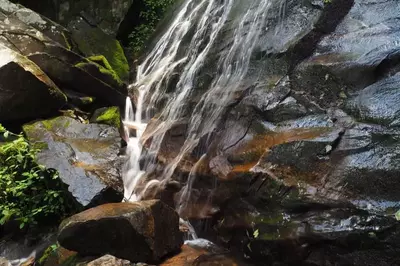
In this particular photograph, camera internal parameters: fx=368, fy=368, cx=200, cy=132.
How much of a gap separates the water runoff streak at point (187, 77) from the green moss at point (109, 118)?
20.6 inches

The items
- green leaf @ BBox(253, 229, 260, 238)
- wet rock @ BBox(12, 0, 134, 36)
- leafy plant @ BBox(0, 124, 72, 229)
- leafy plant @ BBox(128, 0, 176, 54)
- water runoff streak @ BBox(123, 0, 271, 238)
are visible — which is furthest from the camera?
leafy plant @ BBox(128, 0, 176, 54)

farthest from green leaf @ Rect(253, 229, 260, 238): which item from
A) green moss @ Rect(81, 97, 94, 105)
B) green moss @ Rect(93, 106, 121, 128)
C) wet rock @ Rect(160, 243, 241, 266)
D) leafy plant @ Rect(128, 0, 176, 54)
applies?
leafy plant @ Rect(128, 0, 176, 54)

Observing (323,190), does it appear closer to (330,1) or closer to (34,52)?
(330,1)

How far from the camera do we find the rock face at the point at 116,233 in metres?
4.73

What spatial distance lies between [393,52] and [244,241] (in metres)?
3.88

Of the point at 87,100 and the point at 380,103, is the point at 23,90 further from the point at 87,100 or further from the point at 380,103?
the point at 380,103

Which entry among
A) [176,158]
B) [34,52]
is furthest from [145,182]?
[34,52]

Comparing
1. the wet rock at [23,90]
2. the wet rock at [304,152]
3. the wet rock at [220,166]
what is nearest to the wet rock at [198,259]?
the wet rock at [220,166]

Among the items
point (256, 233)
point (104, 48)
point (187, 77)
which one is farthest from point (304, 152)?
point (104, 48)

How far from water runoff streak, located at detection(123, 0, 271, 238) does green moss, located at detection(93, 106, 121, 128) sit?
52 cm

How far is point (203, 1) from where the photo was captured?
11.3 metres

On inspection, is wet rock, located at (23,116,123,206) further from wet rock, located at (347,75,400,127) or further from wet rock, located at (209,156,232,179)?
wet rock, located at (347,75,400,127)

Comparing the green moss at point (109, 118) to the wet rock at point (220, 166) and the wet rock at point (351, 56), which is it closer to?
the wet rock at point (220, 166)

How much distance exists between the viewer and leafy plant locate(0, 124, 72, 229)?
5.97m
